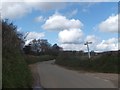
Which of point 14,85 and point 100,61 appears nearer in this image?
point 14,85

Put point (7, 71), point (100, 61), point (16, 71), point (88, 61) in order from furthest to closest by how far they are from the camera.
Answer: point (88, 61) → point (100, 61) → point (16, 71) → point (7, 71)

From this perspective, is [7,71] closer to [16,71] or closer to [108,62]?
[16,71]

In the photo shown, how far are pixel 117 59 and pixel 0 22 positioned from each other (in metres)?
31.6

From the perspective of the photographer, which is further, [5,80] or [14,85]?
[14,85]

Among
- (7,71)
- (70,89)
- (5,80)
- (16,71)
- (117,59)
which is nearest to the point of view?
(5,80)

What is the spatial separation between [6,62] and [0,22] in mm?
2533

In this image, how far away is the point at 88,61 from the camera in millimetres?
57000

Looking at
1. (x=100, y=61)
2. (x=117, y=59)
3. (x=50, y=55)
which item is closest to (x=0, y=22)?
(x=117, y=59)

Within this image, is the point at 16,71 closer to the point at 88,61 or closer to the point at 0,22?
the point at 0,22

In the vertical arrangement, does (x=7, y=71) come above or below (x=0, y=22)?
below

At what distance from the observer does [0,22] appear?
51.8 feet

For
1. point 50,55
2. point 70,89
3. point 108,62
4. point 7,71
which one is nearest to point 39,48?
point 50,55

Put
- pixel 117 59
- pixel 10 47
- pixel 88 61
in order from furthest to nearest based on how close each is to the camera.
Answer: pixel 88 61
pixel 117 59
pixel 10 47

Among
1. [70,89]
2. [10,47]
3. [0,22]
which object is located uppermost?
[0,22]
